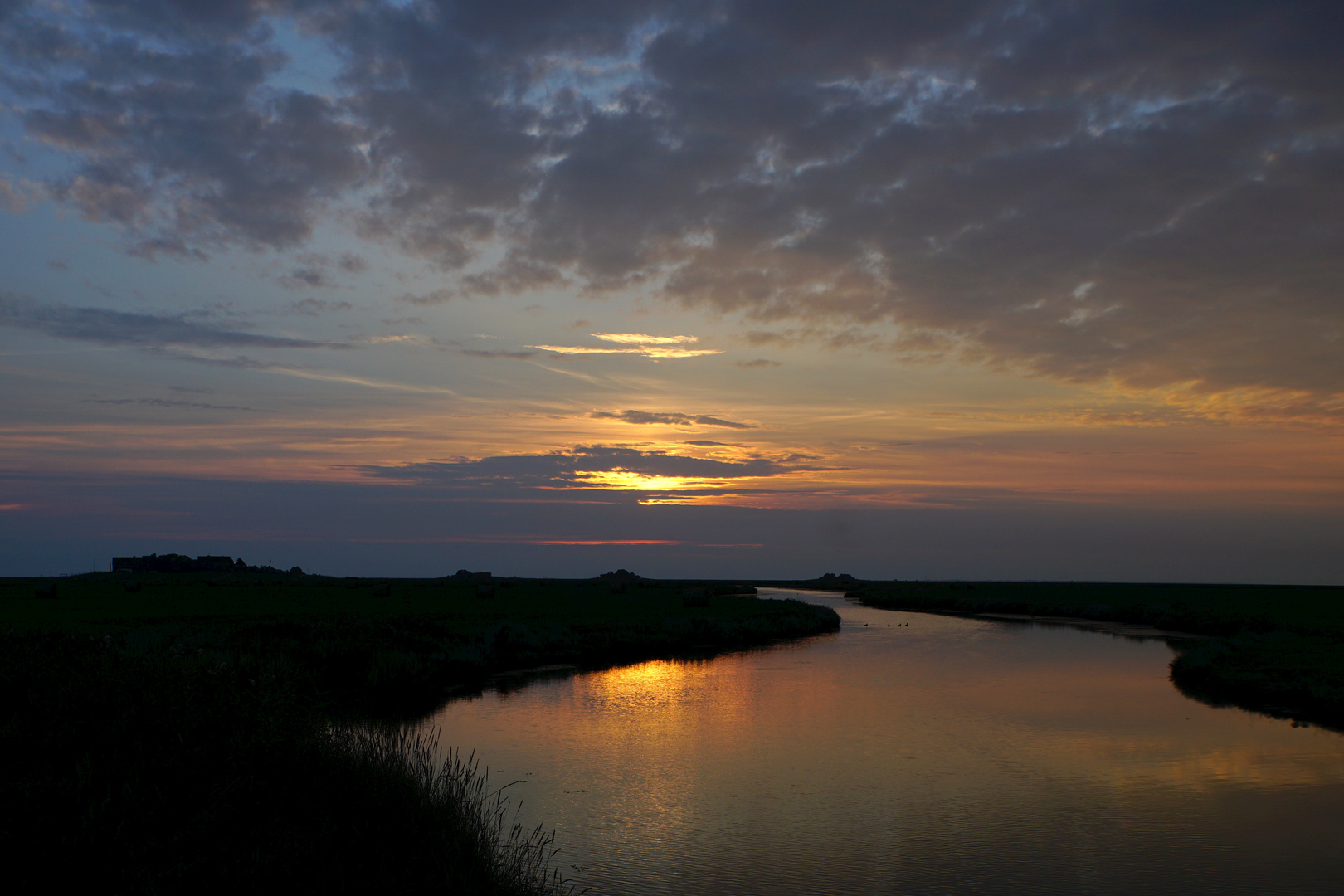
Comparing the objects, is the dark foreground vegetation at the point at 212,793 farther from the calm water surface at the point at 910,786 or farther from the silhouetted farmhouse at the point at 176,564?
the silhouetted farmhouse at the point at 176,564

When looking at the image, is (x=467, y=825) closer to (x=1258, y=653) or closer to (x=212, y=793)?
(x=212, y=793)

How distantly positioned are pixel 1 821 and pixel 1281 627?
46.7m

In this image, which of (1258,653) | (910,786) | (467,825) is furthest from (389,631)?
(1258,653)

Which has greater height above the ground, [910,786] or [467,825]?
[467,825]

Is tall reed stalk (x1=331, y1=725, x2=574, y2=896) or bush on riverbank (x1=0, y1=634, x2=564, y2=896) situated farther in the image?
tall reed stalk (x1=331, y1=725, x2=574, y2=896)

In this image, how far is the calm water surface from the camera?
9.76 meters

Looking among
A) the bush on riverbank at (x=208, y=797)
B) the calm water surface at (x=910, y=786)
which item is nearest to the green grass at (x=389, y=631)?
the bush on riverbank at (x=208, y=797)

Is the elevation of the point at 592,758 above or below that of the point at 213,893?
below

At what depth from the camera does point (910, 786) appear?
13.4 m

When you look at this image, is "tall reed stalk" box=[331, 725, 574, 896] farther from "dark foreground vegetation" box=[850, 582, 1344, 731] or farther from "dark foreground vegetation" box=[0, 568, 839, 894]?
"dark foreground vegetation" box=[850, 582, 1344, 731]

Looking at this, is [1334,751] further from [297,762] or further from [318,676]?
[318,676]

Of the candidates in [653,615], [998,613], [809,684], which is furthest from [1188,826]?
[998,613]

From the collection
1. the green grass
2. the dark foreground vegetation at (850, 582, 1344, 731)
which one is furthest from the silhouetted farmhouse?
the dark foreground vegetation at (850, 582, 1344, 731)

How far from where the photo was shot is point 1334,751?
16.2m
